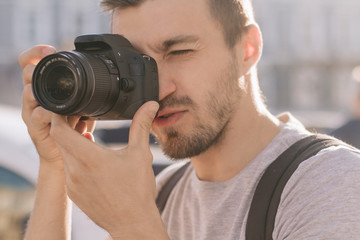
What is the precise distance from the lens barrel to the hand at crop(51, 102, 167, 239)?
0.33 ft

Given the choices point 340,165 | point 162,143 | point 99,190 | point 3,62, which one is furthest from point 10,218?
point 3,62

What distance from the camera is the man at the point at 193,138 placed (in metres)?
1.35

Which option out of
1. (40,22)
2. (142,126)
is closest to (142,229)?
(142,126)

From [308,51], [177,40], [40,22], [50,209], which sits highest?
[177,40]

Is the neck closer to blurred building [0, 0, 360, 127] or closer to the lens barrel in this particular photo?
the lens barrel

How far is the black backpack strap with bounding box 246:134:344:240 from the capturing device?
1391 millimetres

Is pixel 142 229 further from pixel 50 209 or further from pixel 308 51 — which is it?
pixel 308 51

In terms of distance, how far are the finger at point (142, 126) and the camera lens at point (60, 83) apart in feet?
0.65

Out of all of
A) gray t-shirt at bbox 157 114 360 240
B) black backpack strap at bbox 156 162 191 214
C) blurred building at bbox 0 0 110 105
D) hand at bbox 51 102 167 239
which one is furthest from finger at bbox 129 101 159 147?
blurred building at bbox 0 0 110 105

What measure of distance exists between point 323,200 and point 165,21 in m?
0.74

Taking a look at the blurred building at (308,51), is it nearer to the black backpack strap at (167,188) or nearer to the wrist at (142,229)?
the black backpack strap at (167,188)

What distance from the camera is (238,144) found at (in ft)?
5.77

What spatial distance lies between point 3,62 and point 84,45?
25.1 metres

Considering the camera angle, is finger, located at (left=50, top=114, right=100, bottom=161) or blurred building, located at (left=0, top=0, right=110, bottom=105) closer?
finger, located at (left=50, top=114, right=100, bottom=161)
